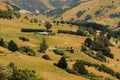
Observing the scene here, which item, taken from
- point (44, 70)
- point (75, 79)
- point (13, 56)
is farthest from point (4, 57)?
point (75, 79)

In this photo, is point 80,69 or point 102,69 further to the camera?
point 102,69

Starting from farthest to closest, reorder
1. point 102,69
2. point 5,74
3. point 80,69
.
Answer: point 102,69
point 80,69
point 5,74

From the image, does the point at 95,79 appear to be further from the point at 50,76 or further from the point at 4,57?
the point at 4,57

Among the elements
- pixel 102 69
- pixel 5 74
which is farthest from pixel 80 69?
pixel 5 74

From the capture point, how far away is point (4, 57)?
149375 millimetres

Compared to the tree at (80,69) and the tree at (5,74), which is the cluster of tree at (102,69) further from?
the tree at (5,74)

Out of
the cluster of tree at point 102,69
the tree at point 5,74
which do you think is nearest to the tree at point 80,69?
the cluster of tree at point 102,69

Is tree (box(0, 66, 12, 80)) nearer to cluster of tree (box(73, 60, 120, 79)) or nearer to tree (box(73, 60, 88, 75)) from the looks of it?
tree (box(73, 60, 88, 75))

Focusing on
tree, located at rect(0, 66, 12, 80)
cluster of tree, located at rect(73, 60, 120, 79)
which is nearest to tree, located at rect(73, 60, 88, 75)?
cluster of tree, located at rect(73, 60, 120, 79)

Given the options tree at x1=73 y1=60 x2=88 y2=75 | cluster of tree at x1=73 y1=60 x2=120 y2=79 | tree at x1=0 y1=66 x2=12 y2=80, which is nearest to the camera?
tree at x1=0 y1=66 x2=12 y2=80

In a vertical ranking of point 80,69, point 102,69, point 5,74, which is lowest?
point 102,69

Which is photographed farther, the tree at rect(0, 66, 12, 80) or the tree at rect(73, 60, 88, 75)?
the tree at rect(73, 60, 88, 75)

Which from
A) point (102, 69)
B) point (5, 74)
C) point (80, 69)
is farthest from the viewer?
point (102, 69)

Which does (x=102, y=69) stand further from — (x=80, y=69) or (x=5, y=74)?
(x=5, y=74)
